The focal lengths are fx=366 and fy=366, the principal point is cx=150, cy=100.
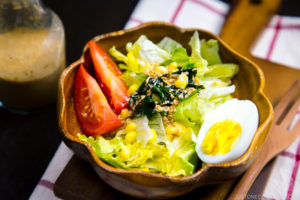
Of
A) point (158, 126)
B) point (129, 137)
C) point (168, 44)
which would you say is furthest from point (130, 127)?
point (168, 44)

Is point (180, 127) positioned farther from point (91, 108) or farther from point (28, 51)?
point (28, 51)

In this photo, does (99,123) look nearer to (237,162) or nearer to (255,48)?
(237,162)

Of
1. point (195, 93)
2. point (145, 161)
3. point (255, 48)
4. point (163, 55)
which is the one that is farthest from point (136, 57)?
point (255, 48)

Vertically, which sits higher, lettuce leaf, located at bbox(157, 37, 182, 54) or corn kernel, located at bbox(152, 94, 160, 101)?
lettuce leaf, located at bbox(157, 37, 182, 54)

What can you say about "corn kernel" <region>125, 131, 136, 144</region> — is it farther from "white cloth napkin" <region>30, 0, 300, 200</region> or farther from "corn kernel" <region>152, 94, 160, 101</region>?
"white cloth napkin" <region>30, 0, 300, 200</region>

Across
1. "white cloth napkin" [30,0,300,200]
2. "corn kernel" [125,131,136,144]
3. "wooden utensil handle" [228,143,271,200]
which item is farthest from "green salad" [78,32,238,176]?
"white cloth napkin" [30,0,300,200]

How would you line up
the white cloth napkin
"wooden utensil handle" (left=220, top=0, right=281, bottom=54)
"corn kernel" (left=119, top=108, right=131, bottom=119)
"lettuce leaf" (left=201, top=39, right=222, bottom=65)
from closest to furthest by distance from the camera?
"corn kernel" (left=119, top=108, right=131, bottom=119) → "lettuce leaf" (left=201, top=39, right=222, bottom=65) → "wooden utensil handle" (left=220, top=0, right=281, bottom=54) → the white cloth napkin

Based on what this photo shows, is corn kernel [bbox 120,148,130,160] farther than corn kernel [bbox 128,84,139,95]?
No
